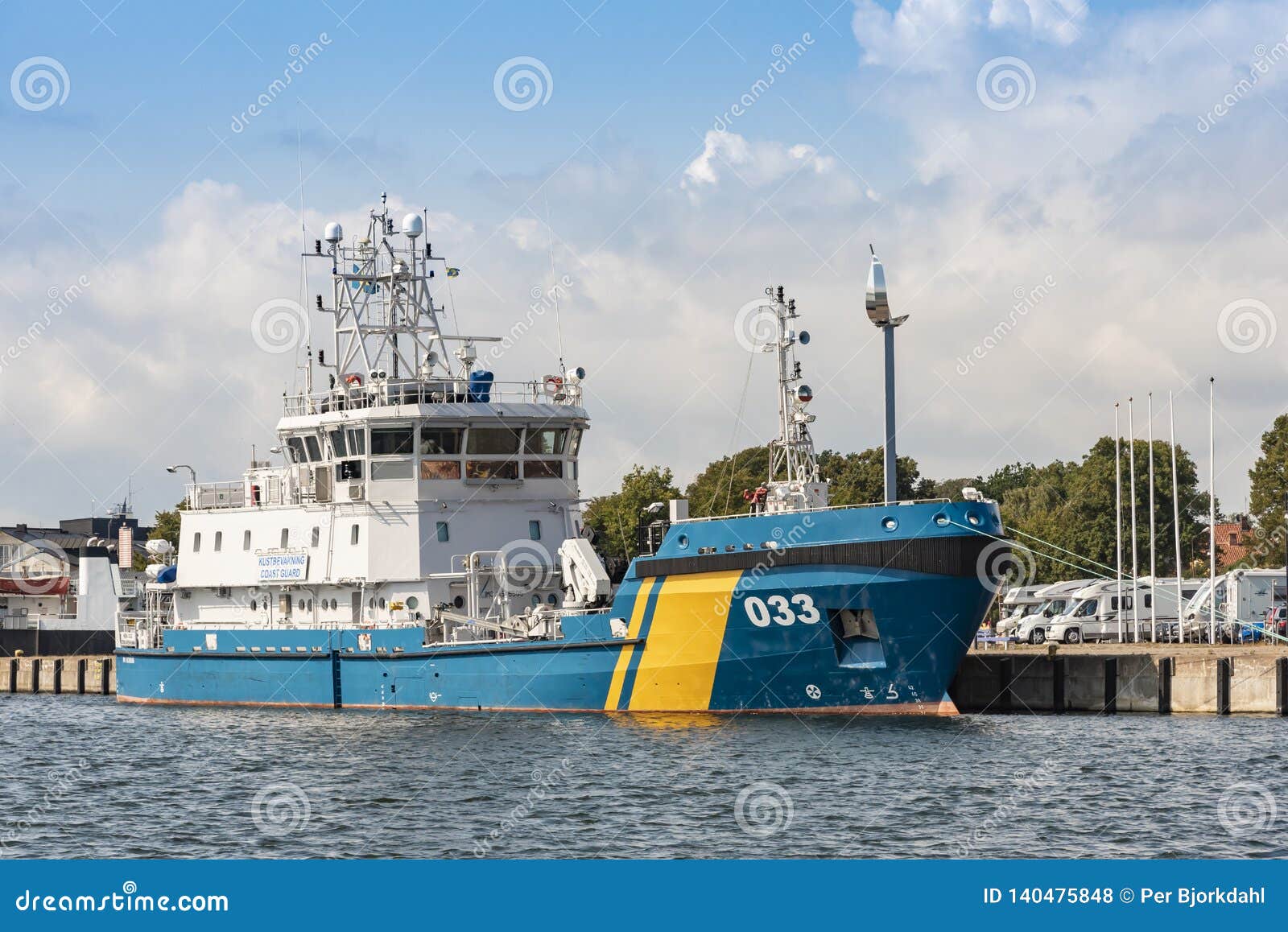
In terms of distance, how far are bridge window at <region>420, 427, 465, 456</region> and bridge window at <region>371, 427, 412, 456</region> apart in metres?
0.31

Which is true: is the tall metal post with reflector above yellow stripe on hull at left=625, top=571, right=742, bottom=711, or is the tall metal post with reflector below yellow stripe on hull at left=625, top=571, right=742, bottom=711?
above

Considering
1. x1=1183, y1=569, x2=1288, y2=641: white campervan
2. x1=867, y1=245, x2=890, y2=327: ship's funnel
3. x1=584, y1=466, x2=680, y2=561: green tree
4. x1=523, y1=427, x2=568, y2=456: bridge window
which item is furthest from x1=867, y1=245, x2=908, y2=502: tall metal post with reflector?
x1=584, y1=466, x2=680, y2=561: green tree

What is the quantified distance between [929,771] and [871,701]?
580 centimetres

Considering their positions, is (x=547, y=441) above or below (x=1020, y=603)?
above

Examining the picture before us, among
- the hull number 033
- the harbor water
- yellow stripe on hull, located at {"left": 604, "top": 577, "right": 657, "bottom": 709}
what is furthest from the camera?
yellow stripe on hull, located at {"left": 604, "top": 577, "right": 657, "bottom": 709}

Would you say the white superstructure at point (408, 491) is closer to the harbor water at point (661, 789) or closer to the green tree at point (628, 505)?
the harbor water at point (661, 789)

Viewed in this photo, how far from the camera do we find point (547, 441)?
38188 mm

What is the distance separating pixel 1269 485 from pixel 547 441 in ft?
A: 133

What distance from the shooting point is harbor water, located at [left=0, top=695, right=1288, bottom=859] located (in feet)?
68.6

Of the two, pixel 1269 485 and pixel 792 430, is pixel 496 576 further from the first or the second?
pixel 1269 485

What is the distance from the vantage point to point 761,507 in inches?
1323

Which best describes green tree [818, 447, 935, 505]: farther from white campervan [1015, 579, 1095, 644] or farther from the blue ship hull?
the blue ship hull

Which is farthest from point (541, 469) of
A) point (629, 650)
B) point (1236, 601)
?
point (1236, 601)

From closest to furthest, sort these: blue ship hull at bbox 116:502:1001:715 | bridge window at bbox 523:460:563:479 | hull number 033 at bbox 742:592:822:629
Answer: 1. blue ship hull at bbox 116:502:1001:715
2. hull number 033 at bbox 742:592:822:629
3. bridge window at bbox 523:460:563:479
